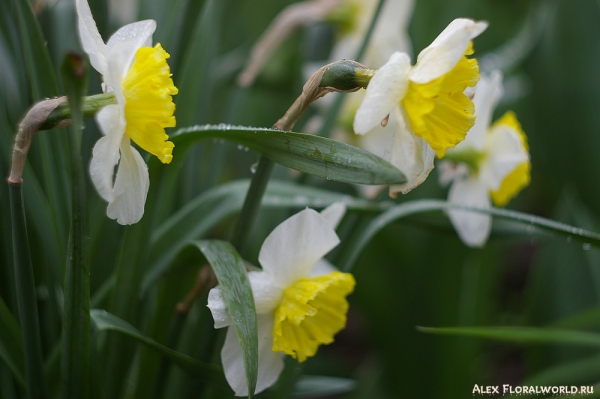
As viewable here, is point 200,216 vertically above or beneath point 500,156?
beneath

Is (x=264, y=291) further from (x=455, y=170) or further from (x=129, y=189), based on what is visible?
(x=455, y=170)

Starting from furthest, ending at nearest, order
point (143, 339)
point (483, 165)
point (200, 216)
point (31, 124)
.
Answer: point (483, 165) < point (200, 216) < point (143, 339) < point (31, 124)

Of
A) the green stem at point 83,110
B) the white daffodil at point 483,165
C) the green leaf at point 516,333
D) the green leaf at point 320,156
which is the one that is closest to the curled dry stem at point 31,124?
the green stem at point 83,110

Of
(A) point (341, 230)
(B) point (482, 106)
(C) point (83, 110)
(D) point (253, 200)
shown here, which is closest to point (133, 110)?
(C) point (83, 110)

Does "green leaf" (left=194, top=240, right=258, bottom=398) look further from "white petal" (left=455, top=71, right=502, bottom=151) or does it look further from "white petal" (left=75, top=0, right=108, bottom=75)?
"white petal" (left=455, top=71, right=502, bottom=151)

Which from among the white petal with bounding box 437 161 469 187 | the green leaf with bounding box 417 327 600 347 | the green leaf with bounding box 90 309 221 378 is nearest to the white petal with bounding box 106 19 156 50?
the green leaf with bounding box 90 309 221 378

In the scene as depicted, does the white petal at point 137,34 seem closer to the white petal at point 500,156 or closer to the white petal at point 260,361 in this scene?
the white petal at point 260,361
